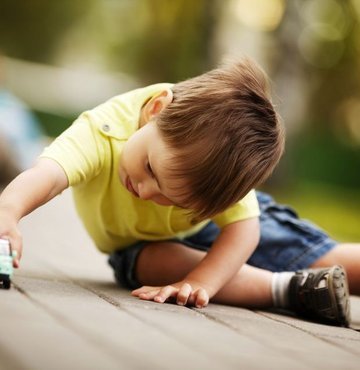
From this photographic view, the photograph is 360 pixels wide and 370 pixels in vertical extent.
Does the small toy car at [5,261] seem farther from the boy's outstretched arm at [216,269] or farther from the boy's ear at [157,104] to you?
the boy's ear at [157,104]

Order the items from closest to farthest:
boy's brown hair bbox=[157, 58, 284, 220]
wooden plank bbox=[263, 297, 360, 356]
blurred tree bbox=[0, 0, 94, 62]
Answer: wooden plank bbox=[263, 297, 360, 356], boy's brown hair bbox=[157, 58, 284, 220], blurred tree bbox=[0, 0, 94, 62]

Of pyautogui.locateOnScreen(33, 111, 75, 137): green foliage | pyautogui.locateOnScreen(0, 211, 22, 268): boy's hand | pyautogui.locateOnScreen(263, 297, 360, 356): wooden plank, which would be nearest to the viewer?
pyautogui.locateOnScreen(263, 297, 360, 356): wooden plank

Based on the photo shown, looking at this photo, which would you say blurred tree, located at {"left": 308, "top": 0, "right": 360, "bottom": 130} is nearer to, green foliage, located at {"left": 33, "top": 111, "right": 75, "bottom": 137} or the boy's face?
green foliage, located at {"left": 33, "top": 111, "right": 75, "bottom": 137}

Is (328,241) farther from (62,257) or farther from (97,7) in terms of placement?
(97,7)

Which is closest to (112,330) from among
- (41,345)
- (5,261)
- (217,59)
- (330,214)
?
(41,345)

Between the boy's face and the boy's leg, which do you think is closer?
the boy's face

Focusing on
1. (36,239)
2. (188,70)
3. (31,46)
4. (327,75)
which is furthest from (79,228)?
(31,46)

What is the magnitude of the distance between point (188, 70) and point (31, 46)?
749 cm

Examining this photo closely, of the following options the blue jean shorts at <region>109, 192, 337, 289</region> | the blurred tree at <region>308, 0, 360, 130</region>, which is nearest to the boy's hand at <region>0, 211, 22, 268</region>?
the blue jean shorts at <region>109, 192, 337, 289</region>

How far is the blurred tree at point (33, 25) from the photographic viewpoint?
27688 mm

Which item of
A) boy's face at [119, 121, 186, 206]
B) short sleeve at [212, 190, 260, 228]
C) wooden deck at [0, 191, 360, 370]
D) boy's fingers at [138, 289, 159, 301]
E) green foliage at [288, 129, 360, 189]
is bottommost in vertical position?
green foliage at [288, 129, 360, 189]

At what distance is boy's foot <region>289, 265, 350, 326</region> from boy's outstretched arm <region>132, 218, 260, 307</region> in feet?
0.84

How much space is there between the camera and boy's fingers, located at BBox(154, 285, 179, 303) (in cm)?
294

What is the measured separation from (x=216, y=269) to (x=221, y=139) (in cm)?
56
